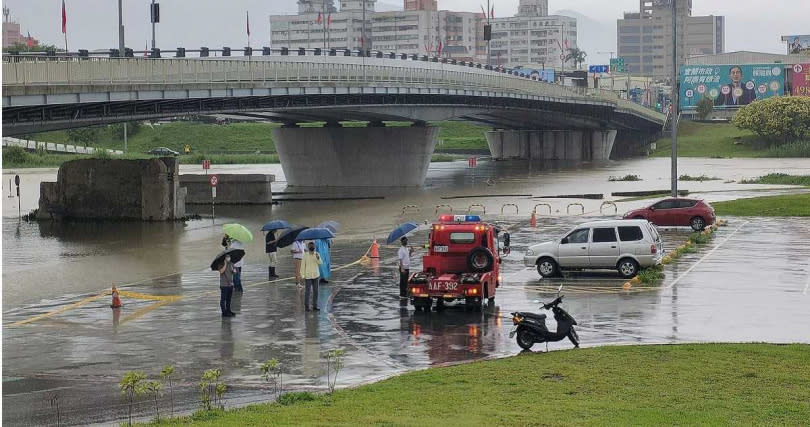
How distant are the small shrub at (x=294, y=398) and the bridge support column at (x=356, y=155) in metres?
72.7

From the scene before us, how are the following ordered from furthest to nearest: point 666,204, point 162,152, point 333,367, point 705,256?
point 162,152 → point 666,204 → point 705,256 → point 333,367

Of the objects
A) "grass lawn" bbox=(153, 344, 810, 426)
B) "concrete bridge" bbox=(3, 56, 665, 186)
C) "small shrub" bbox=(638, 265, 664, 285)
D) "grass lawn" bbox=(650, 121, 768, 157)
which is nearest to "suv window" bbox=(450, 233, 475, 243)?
"small shrub" bbox=(638, 265, 664, 285)

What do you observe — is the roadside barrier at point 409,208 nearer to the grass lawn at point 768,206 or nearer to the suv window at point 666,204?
the grass lawn at point 768,206

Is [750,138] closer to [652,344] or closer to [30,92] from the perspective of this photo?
[30,92]

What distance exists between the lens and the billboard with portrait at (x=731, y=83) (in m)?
174

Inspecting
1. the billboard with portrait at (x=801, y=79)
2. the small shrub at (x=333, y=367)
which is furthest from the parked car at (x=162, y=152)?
the small shrub at (x=333, y=367)

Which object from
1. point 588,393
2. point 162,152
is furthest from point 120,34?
point 162,152

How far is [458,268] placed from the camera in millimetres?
29516

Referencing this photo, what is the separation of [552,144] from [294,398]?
134 metres

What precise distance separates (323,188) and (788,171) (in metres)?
38.1

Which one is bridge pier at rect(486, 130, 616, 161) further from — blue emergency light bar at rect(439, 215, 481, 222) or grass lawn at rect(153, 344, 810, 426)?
grass lawn at rect(153, 344, 810, 426)

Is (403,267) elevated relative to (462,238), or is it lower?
lower

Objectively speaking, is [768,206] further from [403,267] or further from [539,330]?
[539,330]

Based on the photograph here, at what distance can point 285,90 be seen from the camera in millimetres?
66500
